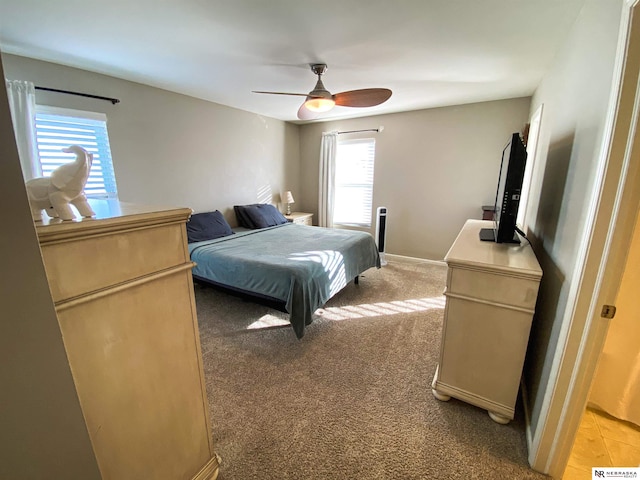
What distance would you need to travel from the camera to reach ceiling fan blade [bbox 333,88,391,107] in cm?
244

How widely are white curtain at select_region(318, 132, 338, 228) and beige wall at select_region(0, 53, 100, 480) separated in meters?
4.56

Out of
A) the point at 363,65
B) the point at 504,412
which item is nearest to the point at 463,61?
the point at 363,65

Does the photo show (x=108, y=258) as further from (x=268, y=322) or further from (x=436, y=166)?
(x=436, y=166)

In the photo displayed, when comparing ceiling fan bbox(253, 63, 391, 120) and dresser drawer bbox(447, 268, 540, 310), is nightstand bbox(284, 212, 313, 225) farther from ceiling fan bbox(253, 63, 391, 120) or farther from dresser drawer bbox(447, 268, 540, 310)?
dresser drawer bbox(447, 268, 540, 310)

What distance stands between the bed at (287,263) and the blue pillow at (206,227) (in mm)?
12

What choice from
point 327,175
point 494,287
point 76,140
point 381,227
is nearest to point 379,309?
point 494,287

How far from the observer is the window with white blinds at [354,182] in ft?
15.3

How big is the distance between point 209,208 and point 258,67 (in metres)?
2.06

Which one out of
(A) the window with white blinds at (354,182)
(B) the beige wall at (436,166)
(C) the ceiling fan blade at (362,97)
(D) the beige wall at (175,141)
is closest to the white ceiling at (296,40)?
(D) the beige wall at (175,141)

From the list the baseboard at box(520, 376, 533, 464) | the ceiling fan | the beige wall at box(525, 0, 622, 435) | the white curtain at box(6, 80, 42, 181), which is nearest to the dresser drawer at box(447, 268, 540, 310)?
the beige wall at box(525, 0, 622, 435)

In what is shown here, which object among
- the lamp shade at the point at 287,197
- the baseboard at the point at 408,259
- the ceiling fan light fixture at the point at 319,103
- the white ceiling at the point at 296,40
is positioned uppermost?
the white ceiling at the point at 296,40

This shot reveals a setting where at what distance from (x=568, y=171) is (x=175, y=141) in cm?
373

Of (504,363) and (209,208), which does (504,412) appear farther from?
(209,208)

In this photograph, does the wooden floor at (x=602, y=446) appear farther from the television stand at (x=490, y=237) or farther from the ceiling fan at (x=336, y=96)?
the ceiling fan at (x=336, y=96)
